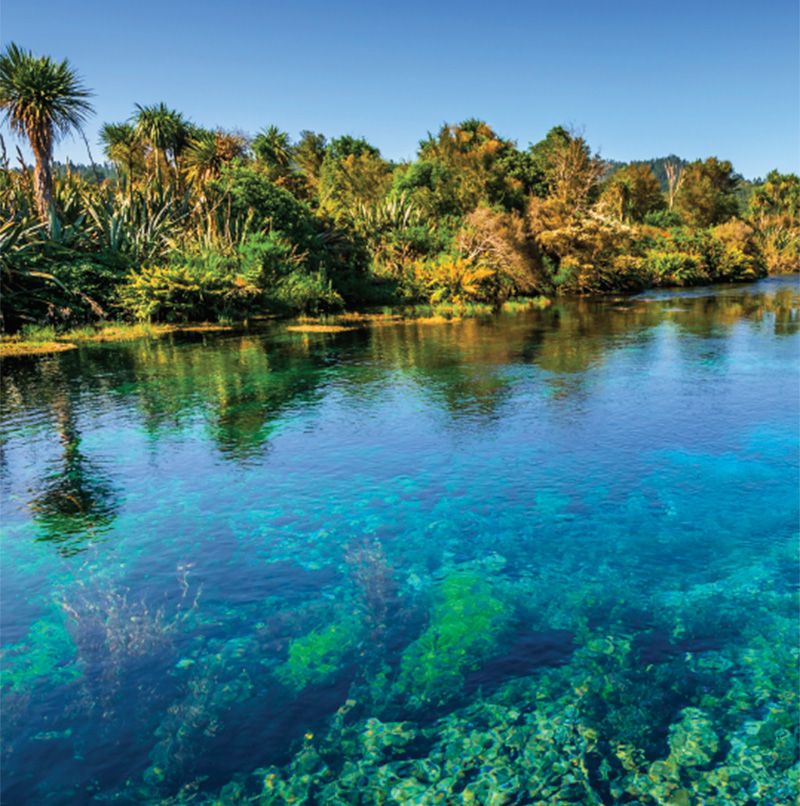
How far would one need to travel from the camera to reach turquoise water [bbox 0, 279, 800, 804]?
5383 mm

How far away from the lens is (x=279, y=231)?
38.2 metres

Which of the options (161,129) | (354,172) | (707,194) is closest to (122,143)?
(161,129)

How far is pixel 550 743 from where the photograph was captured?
552 cm

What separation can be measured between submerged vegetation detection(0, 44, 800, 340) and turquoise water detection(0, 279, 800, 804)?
15.8 meters

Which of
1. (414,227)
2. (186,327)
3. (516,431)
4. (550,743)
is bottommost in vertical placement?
(550,743)

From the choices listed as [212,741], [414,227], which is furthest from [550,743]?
[414,227]

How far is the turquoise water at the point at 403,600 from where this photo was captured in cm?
538

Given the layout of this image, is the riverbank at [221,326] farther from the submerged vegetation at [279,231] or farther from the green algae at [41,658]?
the green algae at [41,658]

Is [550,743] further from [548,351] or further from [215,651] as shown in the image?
[548,351]

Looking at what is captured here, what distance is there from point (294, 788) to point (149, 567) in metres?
4.48

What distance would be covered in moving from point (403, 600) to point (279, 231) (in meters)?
33.5

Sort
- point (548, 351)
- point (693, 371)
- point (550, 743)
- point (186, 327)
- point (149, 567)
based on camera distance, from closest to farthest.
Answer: point (550, 743) < point (149, 567) < point (693, 371) < point (548, 351) < point (186, 327)

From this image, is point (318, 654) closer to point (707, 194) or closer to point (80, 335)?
point (80, 335)

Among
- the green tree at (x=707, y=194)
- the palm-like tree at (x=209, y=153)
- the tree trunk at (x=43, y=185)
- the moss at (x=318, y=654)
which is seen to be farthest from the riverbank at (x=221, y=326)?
the green tree at (x=707, y=194)
